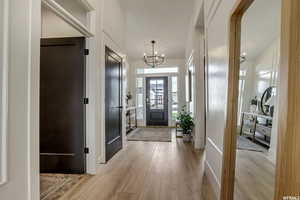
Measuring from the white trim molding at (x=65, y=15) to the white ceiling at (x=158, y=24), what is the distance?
200cm

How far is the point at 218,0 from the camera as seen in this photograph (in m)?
2.17

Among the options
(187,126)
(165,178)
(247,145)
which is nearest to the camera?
(247,145)

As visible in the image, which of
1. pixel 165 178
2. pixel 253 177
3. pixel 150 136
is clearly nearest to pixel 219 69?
pixel 253 177

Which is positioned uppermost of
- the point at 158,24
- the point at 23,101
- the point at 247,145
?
the point at 158,24

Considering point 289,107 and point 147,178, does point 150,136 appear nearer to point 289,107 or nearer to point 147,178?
point 147,178

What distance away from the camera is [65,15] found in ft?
7.03

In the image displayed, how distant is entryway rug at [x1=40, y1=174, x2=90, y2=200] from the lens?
7.20 ft

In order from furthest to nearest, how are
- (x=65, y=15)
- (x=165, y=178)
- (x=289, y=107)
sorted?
1. (x=165, y=178)
2. (x=65, y=15)
3. (x=289, y=107)

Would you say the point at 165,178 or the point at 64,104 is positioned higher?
the point at 64,104

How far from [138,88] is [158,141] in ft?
12.3

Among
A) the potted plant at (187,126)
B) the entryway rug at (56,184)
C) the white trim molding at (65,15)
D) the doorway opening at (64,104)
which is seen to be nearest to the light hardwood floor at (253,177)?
the entryway rug at (56,184)

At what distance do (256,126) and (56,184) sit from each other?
2.41m

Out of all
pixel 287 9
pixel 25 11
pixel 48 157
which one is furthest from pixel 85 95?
pixel 287 9

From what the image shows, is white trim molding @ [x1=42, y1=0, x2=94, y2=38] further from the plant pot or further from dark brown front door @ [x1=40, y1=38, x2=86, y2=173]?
the plant pot
